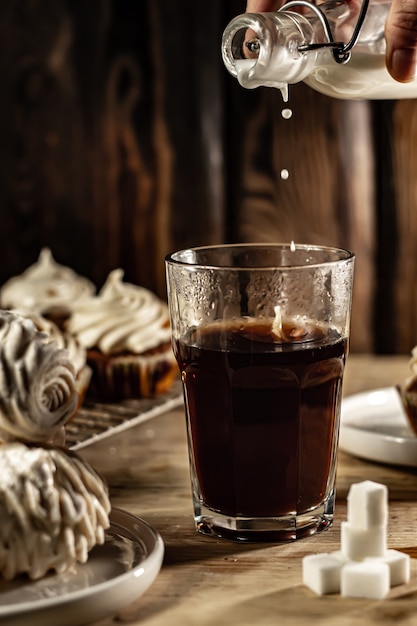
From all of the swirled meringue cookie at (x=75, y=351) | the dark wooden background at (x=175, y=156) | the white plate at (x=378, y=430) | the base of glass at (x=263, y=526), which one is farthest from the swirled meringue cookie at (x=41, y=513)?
the dark wooden background at (x=175, y=156)

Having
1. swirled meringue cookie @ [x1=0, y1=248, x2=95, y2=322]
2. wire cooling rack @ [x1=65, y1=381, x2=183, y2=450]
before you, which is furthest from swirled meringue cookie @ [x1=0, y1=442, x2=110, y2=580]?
swirled meringue cookie @ [x1=0, y1=248, x2=95, y2=322]

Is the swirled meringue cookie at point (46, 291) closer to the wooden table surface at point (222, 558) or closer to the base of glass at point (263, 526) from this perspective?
the wooden table surface at point (222, 558)

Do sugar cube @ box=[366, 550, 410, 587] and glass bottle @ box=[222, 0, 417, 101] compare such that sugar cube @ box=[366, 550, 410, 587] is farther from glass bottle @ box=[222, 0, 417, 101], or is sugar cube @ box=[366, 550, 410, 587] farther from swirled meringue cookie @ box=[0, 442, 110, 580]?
glass bottle @ box=[222, 0, 417, 101]

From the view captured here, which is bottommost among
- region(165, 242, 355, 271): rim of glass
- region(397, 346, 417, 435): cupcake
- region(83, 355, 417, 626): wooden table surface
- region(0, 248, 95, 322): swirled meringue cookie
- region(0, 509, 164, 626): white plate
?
region(83, 355, 417, 626): wooden table surface

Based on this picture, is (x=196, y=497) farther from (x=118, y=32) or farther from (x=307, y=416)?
(x=118, y=32)

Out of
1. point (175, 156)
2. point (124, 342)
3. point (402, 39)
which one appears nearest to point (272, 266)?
point (402, 39)

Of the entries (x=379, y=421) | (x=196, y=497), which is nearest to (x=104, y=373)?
(x=379, y=421)

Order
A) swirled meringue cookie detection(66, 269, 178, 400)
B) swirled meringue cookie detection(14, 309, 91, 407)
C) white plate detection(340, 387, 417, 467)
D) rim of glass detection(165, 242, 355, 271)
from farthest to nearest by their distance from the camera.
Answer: swirled meringue cookie detection(66, 269, 178, 400) < swirled meringue cookie detection(14, 309, 91, 407) < white plate detection(340, 387, 417, 467) < rim of glass detection(165, 242, 355, 271)

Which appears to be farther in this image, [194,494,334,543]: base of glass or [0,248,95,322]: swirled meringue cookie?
[0,248,95,322]: swirled meringue cookie
